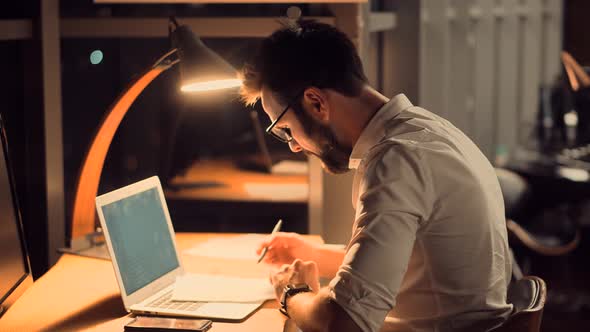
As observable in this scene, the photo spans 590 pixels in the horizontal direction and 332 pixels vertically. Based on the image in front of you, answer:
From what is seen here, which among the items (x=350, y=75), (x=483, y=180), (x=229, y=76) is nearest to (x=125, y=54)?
(x=229, y=76)

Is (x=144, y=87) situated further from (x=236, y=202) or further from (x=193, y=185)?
(x=193, y=185)

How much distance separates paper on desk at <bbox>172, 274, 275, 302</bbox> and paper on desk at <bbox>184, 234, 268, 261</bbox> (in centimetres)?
29

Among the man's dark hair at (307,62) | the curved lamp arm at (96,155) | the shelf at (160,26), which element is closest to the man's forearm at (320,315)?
the man's dark hair at (307,62)

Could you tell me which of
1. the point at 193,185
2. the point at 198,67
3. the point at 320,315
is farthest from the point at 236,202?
the point at 320,315

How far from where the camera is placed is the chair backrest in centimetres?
177

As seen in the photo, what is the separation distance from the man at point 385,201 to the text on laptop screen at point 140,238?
34 cm

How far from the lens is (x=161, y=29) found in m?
2.94

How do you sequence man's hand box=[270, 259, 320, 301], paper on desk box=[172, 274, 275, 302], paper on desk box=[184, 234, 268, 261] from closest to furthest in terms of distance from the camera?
man's hand box=[270, 259, 320, 301] → paper on desk box=[172, 274, 275, 302] → paper on desk box=[184, 234, 268, 261]

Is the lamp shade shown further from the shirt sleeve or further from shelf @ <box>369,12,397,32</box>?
shelf @ <box>369,12,397,32</box>

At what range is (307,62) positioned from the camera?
6.31 feet

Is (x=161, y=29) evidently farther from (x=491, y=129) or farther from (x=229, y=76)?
(x=491, y=129)

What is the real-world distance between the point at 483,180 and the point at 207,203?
199 centimetres

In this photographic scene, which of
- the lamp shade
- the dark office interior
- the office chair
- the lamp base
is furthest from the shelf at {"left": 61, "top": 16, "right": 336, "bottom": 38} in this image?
the office chair

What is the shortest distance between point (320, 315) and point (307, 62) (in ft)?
1.82
